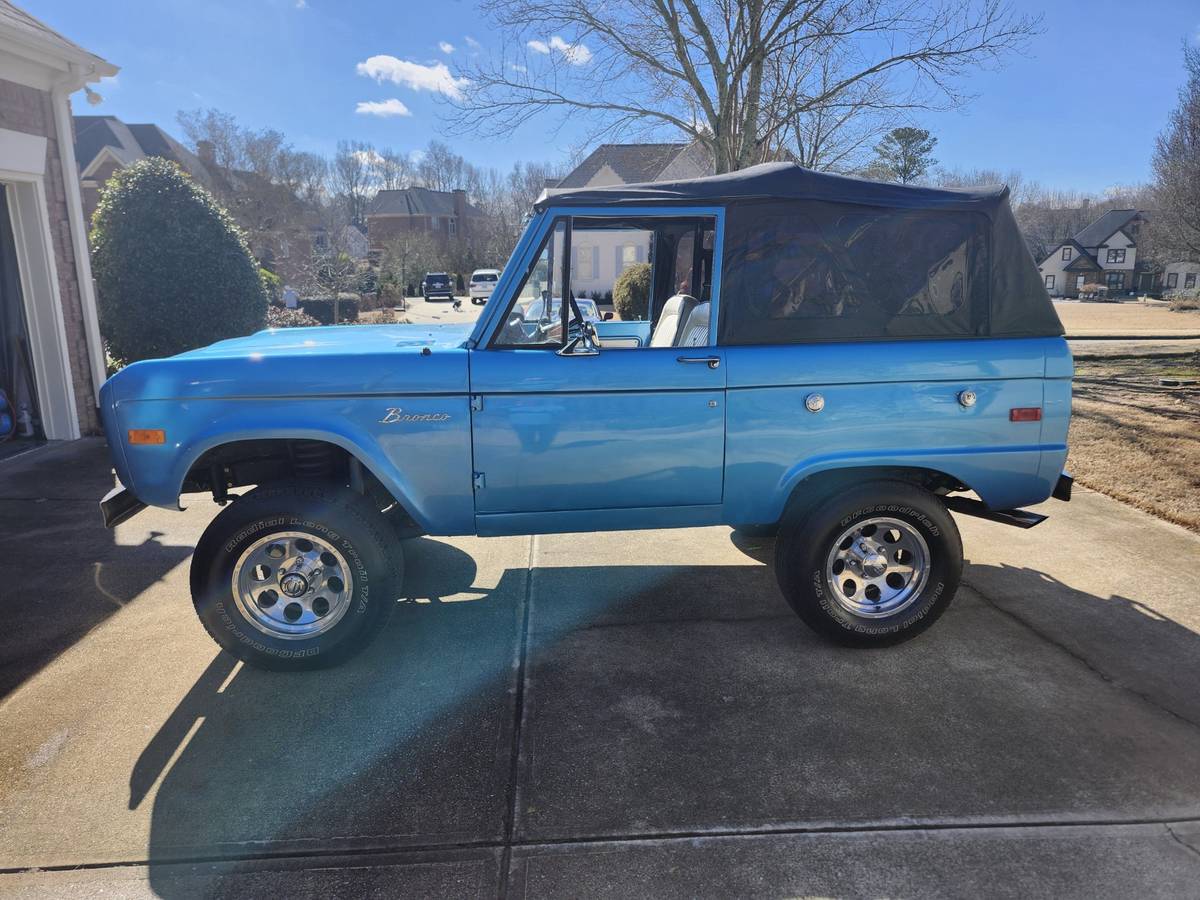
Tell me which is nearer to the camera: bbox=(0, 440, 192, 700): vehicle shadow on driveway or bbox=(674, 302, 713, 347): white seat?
bbox=(674, 302, 713, 347): white seat

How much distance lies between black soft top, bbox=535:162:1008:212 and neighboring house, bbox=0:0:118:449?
735cm

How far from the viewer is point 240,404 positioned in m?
3.65

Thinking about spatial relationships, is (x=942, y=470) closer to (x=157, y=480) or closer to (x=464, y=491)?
(x=464, y=491)

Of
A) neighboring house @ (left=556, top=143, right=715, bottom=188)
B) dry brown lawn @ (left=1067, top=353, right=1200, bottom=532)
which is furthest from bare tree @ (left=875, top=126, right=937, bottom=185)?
dry brown lawn @ (left=1067, top=353, right=1200, bottom=532)

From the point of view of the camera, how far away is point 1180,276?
65.8 meters

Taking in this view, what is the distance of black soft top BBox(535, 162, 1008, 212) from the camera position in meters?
3.79

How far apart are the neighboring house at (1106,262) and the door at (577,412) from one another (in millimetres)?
81957

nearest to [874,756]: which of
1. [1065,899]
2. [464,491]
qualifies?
[1065,899]

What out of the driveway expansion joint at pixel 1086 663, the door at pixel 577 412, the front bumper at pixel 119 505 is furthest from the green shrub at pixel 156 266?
the driveway expansion joint at pixel 1086 663

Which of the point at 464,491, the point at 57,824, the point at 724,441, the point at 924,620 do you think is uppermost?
the point at 724,441

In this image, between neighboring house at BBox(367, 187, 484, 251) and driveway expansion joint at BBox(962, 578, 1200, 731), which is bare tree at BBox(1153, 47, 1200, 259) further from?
neighboring house at BBox(367, 187, 484, 251)

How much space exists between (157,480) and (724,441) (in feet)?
8.85

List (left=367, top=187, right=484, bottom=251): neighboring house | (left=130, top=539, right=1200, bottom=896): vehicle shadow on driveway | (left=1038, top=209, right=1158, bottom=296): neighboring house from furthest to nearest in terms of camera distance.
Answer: (left=1038, top=209, right=1158, bottom=296): neighboring house
(left=367, top=187, right=484, bottom=251): neighboring house
(left=130, top=539, right=1200, bottom=896): vehicle shadow on driveway

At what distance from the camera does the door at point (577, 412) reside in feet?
12.2
